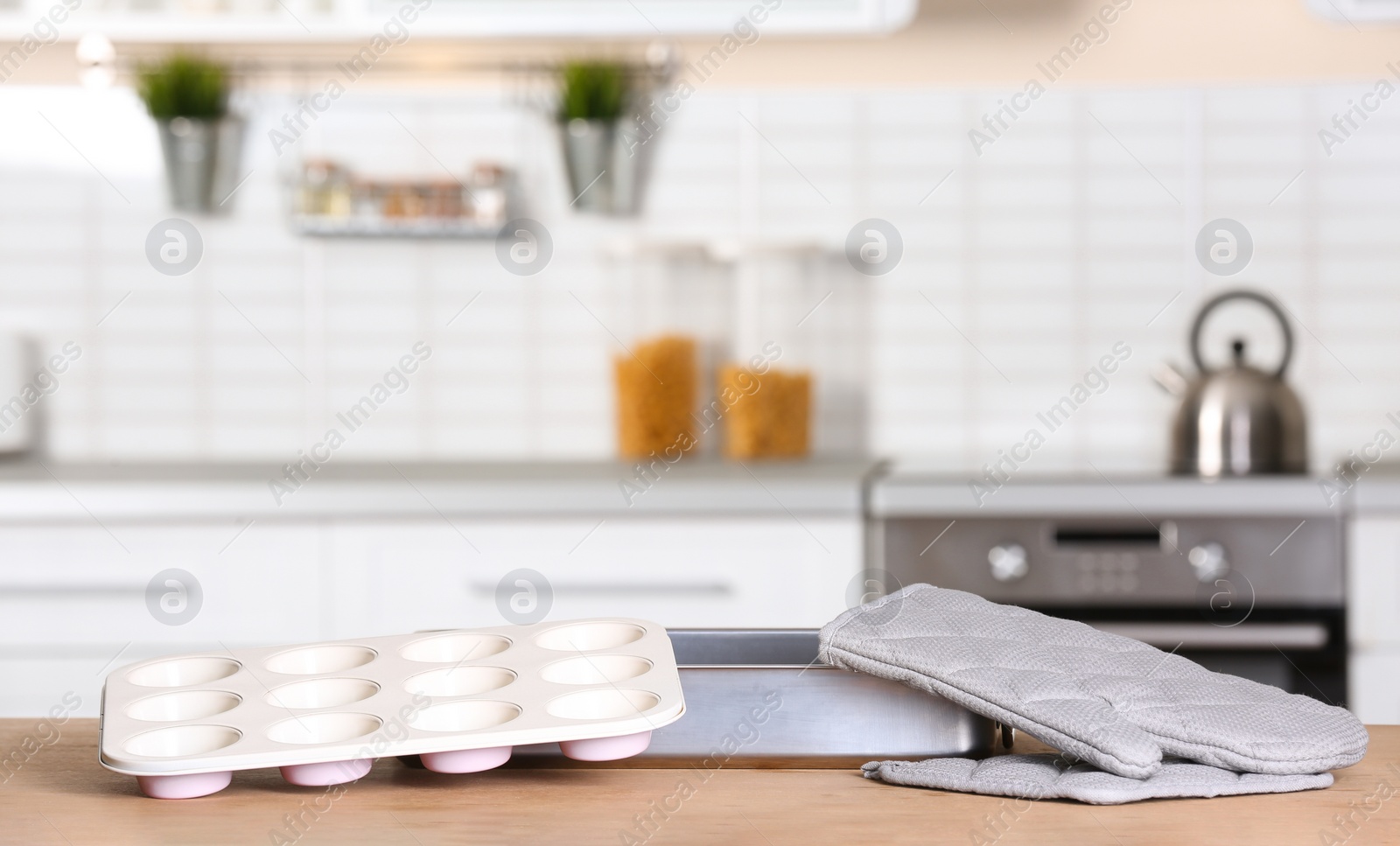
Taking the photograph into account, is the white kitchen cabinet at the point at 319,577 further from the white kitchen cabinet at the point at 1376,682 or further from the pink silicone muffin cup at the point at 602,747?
the pink silicone muffin cup at the point at 602,747

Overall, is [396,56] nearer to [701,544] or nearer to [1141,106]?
[701,544]

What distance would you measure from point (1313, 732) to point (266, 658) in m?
0.55

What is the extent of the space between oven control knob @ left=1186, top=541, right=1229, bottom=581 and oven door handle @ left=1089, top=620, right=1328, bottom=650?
0.07 m

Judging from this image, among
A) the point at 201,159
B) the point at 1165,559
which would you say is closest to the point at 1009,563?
the point at 1165,559

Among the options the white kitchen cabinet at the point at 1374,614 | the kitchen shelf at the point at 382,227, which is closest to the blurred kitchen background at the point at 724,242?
the kitchen shelf at the point at 382,227

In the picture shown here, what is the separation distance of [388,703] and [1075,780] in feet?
1.11

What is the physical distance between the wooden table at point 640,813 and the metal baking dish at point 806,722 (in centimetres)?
1

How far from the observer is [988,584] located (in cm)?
169

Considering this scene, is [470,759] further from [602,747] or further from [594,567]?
[594,567]

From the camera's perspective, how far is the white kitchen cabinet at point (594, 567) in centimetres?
170

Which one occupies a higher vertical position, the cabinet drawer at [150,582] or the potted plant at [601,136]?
the potted plant at [601,136]

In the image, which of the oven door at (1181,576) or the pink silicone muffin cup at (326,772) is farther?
the oven door at (1181,576)

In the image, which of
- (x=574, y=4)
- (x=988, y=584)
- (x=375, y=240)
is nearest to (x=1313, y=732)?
(x=988, y=584)

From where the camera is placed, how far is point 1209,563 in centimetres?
167
